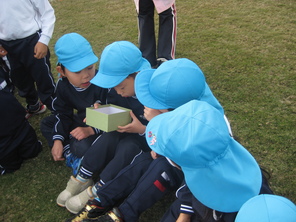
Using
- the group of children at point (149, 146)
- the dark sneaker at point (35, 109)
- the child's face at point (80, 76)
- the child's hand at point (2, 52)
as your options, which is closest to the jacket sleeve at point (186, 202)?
the group of children at point (149, 146)

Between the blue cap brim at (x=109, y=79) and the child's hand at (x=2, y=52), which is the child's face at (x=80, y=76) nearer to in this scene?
the blue cap brim at (x=109, y=79)

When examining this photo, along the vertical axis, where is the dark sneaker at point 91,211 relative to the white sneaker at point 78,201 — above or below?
above

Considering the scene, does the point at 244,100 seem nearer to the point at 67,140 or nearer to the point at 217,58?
the point at 217,58

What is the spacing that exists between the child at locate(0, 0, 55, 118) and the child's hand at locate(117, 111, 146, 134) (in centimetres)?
107

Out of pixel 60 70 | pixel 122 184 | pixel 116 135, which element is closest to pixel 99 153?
pixel 116 135

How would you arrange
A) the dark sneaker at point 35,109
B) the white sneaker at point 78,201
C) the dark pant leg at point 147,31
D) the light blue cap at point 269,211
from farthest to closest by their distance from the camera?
the dark pant leg at point 147,31 → the dark sneaker at point 35,109 → the white sneaker at point 78,201 → the light blue cap at point 269,211

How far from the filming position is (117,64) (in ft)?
5.78

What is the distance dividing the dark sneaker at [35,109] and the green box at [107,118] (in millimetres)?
1264

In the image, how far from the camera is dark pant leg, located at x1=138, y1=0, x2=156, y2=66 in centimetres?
310

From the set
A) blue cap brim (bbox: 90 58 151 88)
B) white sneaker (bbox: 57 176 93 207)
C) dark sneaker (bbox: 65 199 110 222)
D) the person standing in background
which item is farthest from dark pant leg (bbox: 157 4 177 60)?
dark sneaker (bbox: 65 199 110 222)

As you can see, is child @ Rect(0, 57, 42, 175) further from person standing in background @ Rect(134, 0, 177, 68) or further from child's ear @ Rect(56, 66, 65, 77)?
person standing in background @ Rect(134, 0, 177, 68)

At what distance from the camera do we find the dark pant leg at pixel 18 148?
7.05 ft

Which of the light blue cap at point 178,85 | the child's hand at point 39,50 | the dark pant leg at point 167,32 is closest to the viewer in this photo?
the light blue cap at point 178,85

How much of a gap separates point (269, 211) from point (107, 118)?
1.09m
